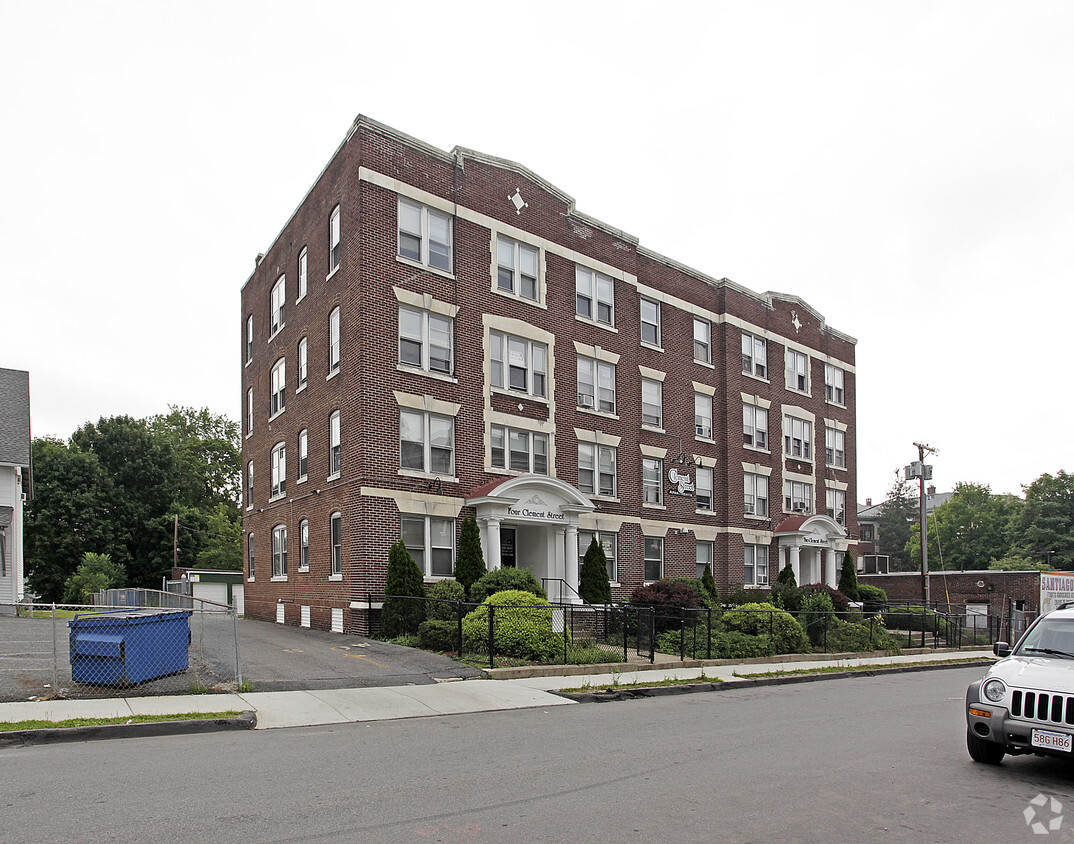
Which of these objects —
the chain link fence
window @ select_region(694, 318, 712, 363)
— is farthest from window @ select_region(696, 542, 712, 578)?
the chain link fence

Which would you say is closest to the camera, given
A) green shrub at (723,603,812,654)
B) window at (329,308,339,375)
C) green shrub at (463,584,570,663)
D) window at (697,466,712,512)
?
green shrub at (463,584,570,663)

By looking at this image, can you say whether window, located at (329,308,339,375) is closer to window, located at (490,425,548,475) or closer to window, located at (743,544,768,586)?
window, located at (490,425,548,475)

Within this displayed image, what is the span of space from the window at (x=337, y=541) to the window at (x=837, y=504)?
2590cm

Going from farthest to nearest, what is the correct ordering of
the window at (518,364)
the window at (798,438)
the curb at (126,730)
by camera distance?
the window at (798,438)
the window at (518,364)
the curb at (126,730)

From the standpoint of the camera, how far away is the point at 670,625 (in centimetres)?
2356

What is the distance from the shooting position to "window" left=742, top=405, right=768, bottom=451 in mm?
36250

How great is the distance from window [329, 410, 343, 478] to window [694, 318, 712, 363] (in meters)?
15.5

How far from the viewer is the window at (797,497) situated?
125 ft

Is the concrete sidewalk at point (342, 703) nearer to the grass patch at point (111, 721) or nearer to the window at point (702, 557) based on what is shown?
the grass patch at point (111, 721)

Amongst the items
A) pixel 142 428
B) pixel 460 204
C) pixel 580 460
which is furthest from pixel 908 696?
pixel 142 428

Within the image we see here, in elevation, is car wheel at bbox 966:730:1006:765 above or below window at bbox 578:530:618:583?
below

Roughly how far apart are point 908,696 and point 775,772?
892 centimetres

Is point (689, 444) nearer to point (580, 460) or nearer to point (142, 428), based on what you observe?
point (580, 460)

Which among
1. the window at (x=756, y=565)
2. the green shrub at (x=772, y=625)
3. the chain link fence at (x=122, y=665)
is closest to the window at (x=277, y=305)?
the chain link fence at (x=122, y=665)
